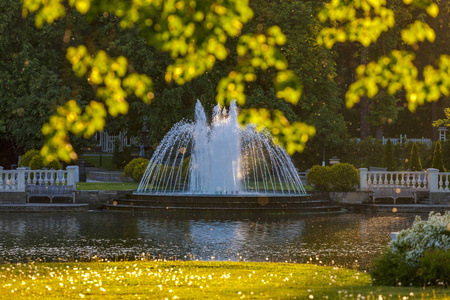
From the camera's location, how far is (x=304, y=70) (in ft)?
158

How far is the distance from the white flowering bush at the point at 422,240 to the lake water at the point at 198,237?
10.8 feet

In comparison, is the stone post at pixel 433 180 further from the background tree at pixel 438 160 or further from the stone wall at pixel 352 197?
the background tree at pixel 438 160

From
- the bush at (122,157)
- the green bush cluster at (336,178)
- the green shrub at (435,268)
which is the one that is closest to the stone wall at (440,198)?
the green bush cluster at (336,178)

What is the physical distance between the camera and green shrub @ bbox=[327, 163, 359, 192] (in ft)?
103

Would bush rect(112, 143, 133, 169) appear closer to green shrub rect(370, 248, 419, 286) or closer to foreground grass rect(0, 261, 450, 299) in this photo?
foreground grass rect(0, 261, 450, 299)

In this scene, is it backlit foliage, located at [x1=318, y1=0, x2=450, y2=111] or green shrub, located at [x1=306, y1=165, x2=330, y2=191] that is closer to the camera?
backlit foliage, located at [x1=318, y1=0, x2=450, y2=111]

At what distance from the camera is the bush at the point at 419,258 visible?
10.7 m

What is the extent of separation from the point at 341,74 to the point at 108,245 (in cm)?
5091

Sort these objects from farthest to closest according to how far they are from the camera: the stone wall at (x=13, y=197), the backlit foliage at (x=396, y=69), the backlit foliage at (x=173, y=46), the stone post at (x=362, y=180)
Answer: the stone post at (x=362, y=180)
the stone wall at (x=13, y=197)
the backlit foliage at (x=396, y=69)
the backlit foliage at (x=173, y=46)

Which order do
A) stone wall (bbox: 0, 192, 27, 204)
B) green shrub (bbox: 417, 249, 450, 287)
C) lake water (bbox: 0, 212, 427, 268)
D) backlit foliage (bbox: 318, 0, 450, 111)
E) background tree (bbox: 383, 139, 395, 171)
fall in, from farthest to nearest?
1. background tree (bbox: 383, 139, 395, 171)
2. stone wall (bbox: 0, 192, 27, 204)
3. lake water (bbox: 0, 212, 427, 268)
4. green shrub (bbox: 417, 249, 450, 287)
5. backlit foliage (bbox: 318, 0, 450, 111)

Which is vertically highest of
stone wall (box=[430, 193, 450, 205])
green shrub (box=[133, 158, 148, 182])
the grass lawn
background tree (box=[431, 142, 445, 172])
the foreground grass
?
background tree (box=[431, 142, 445, 172])

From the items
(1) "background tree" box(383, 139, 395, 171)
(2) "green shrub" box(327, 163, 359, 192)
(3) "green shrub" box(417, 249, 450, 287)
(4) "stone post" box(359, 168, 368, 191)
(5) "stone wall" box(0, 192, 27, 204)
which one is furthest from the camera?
(1) "background tree" box(383, 139, 395, 171)

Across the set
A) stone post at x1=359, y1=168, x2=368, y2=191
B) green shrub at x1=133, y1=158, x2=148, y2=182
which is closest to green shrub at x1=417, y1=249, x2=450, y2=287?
stone post at x1=359, y1=168, x2=368, y2=191

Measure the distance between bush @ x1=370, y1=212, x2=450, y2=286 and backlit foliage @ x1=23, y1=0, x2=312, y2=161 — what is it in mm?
4158
